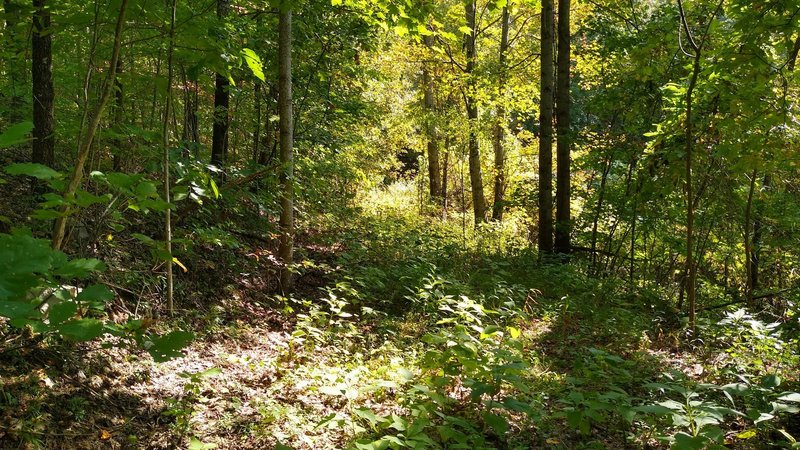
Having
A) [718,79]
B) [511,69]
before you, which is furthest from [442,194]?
[718,79]

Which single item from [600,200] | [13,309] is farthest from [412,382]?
[600,200]

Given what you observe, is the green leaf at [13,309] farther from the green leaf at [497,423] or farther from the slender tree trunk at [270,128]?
the slender tree trunk at [270,128]

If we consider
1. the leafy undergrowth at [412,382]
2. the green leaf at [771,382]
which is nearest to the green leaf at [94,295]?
the leafy undergrowth at [412,382]

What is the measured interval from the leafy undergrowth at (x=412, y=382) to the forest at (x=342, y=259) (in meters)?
0.03

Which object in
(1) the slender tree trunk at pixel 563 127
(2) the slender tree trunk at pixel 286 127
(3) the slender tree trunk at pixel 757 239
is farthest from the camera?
(1) the slender tree trunk at pixel 563 127

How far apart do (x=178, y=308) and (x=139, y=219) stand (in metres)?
1.35

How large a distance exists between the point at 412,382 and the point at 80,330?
2.90 metres

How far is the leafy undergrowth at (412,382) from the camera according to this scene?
302 centimetres

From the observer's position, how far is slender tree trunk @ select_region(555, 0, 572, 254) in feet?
32.0

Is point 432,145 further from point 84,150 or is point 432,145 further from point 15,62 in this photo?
point 84,150

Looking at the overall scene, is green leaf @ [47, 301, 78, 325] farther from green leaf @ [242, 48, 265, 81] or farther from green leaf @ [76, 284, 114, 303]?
green leaf @ [242, 48, 265, 81]

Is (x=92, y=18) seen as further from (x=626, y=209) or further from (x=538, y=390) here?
(x=626, y=209)

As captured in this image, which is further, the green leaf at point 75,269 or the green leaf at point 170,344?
the green leaf at point 170,344

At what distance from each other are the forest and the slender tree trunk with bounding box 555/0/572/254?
5 cm
